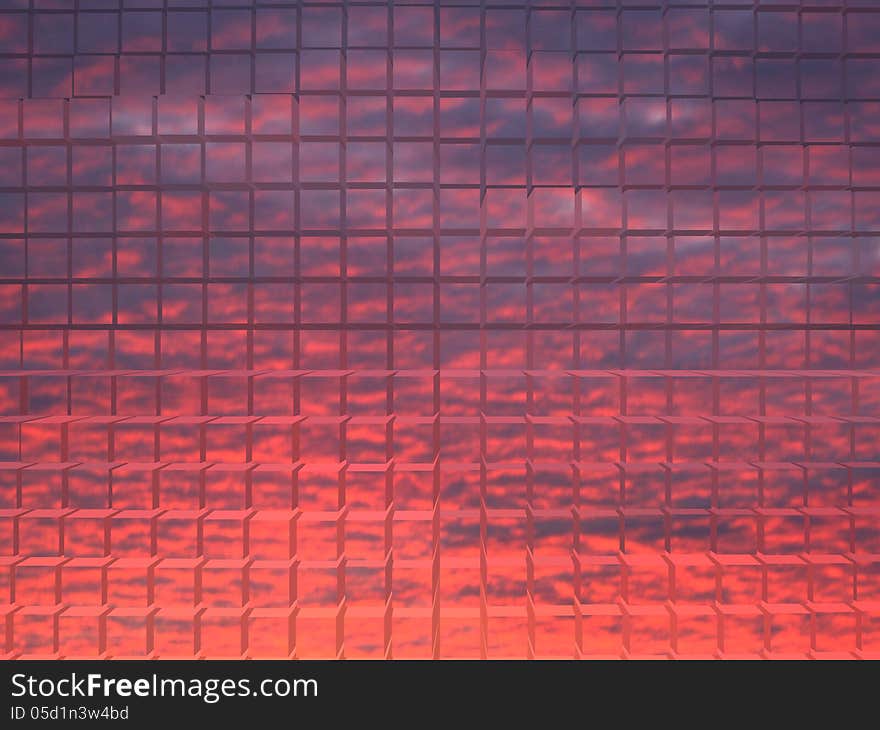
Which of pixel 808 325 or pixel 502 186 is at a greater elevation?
pixel 502 186

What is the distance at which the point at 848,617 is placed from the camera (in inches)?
67.7

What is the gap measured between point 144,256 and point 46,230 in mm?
331

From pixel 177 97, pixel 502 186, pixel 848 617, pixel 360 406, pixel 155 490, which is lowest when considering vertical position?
pixel 848 617

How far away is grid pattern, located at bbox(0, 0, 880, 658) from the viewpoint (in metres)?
1.71

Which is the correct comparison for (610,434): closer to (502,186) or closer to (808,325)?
(808,325)

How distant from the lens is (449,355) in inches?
67.8

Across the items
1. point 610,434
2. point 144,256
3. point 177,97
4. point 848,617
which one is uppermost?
point 177,97

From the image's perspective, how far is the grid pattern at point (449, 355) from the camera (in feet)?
5.60

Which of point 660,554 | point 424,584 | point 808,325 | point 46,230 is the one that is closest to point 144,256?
point 46,230

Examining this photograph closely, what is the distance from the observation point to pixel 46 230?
5.65 ft

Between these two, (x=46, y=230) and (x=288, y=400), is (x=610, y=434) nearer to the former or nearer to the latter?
(x=288, y=400)
